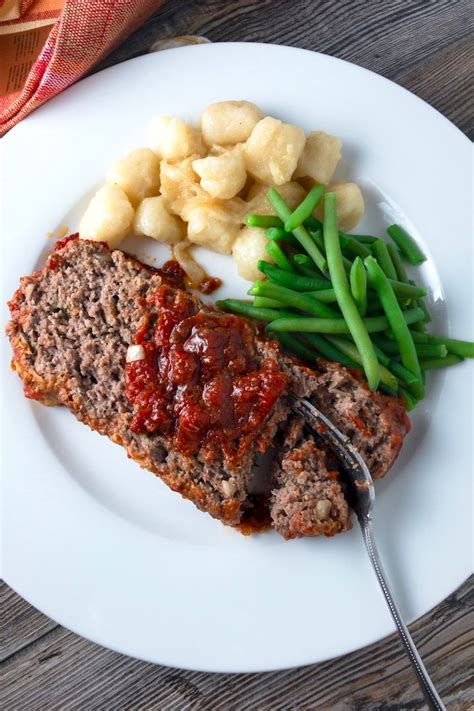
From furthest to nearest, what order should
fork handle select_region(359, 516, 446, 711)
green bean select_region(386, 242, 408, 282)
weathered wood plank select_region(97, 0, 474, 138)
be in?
weathered wood plank select_region(97, 0, 474, 138) → green bean select_region(386, 242, 408, 282) → fork handle select_region(359, 516, 446, 711)

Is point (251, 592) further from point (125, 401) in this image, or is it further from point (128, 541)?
point (125, 401)

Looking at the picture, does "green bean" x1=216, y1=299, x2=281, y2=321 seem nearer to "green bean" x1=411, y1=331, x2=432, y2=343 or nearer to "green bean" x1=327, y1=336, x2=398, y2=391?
"green bean" x1=327, y1=336, x2=398, y2=391

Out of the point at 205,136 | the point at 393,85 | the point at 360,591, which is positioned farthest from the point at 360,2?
the point at 360,591

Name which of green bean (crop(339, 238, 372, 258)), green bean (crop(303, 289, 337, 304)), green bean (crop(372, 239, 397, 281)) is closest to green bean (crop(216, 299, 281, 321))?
green bean (crop(303, 289, 337, 304))

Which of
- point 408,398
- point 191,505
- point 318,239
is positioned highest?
point 318,239

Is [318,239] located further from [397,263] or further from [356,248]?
[397,263]

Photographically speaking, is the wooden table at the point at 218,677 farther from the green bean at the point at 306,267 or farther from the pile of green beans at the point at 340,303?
the green bean at the point at 306,267

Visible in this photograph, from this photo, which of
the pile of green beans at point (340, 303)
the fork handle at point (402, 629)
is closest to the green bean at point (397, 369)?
the pile of green beans at point (340, 303)

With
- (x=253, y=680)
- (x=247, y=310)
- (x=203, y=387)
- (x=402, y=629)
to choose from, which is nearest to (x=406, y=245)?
(x=247, y=310)
